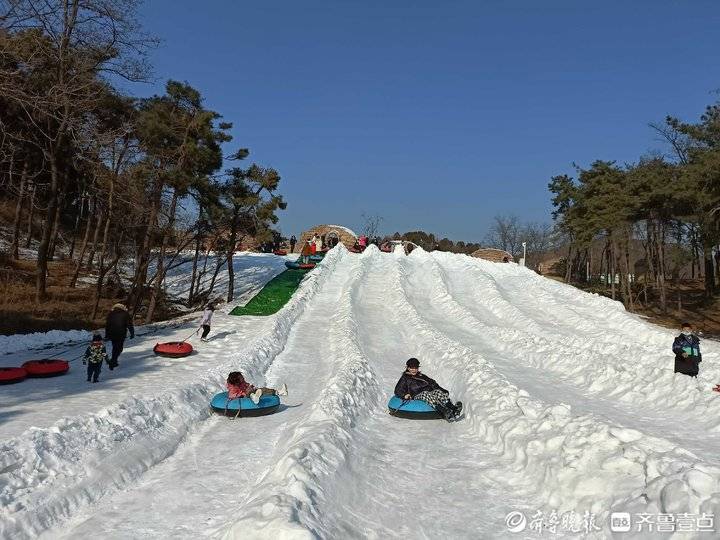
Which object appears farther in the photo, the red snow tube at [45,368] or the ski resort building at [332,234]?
the ski resort building at [332,234]

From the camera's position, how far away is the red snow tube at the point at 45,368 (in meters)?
13.1

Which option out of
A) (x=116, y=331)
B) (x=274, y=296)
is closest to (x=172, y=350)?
(x=116, y=331)

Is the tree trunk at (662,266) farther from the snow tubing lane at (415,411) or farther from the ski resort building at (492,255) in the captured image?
the snow tubing lane at (415,411)

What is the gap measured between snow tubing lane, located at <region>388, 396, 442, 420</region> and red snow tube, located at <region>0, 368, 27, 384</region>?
871 centimetres

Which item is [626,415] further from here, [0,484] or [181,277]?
[181,277]

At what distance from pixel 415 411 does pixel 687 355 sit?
746 centimetres

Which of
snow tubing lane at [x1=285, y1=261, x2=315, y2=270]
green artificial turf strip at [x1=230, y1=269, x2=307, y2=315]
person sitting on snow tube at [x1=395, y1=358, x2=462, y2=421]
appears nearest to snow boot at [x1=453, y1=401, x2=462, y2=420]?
person sitting on snow tube at [x1=395, y1=358, x2=462, y2=421]

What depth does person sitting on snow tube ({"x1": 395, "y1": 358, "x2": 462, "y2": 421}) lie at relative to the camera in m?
11.4

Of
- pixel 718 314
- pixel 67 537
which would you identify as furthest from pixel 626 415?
pixel 718 314

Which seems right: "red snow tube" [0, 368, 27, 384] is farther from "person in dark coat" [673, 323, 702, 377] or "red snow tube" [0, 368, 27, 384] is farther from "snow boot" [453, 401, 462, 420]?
"person in dark coat" [673, 323, 702, 377]

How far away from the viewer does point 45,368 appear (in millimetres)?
13250

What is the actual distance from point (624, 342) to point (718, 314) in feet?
79.8

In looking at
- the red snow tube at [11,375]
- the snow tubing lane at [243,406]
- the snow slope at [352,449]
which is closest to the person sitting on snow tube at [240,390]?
the snow tubing lane at [243,406]

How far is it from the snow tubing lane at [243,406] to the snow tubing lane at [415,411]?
2.75 m
